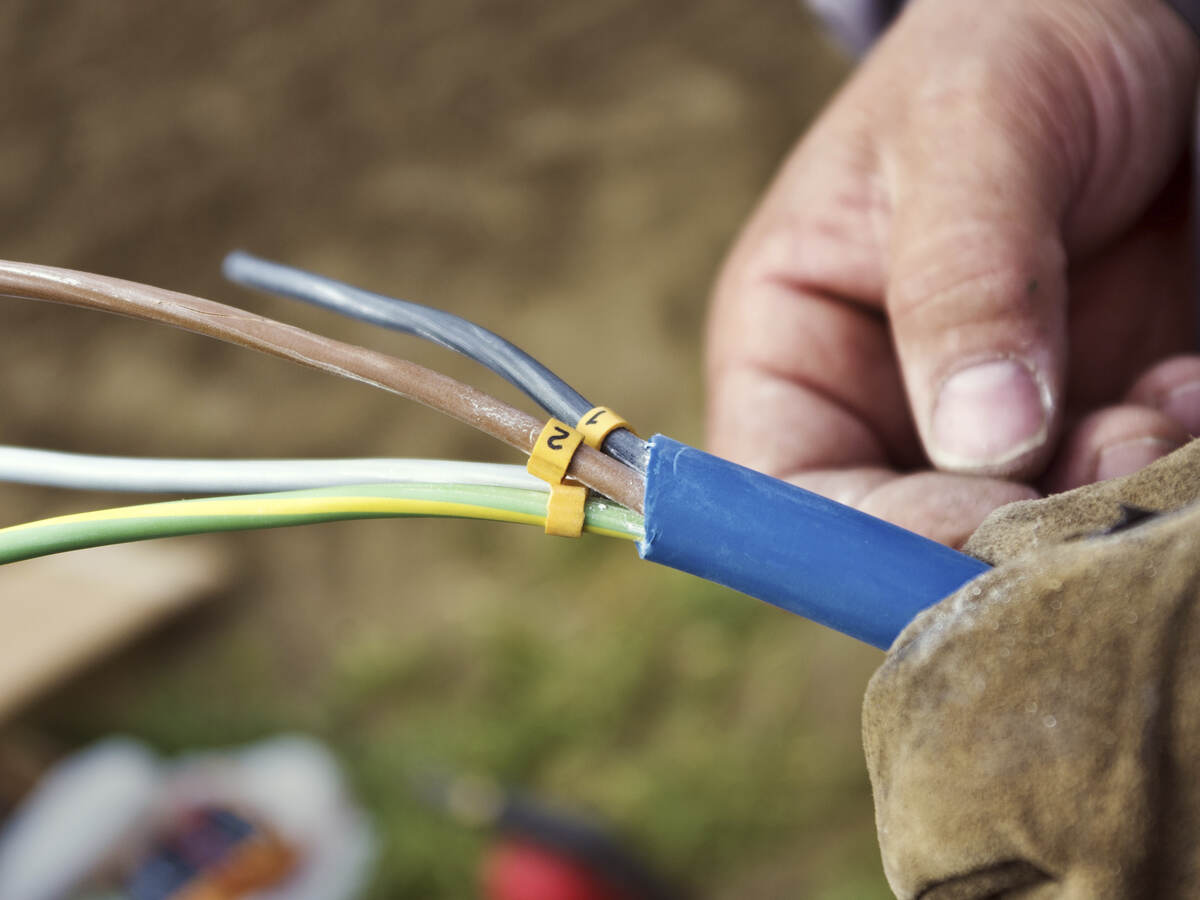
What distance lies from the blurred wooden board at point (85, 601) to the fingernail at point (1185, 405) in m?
1.46

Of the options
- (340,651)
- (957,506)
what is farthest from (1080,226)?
(340,651)

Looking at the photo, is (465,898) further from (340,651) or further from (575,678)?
(340,651)

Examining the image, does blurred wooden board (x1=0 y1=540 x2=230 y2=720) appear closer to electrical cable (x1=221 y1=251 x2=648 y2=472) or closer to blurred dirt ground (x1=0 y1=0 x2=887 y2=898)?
blurred dirt ground (x1=0 y1=0 x2=887 y2=898)

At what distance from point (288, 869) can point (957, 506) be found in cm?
114

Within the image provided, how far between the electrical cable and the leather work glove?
Answer: 0.12 metres

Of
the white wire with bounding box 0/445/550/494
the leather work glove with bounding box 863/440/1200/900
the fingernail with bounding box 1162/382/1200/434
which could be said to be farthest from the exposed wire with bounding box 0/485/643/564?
the fingernail with bounding box 1162/382/1200/434

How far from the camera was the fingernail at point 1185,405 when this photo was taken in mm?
558

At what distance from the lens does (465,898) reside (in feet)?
4.28

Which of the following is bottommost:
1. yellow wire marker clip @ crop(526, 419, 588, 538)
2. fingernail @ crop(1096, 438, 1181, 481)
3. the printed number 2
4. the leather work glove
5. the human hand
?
the leather work glove

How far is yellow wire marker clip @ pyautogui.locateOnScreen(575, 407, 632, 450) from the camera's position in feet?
1.10

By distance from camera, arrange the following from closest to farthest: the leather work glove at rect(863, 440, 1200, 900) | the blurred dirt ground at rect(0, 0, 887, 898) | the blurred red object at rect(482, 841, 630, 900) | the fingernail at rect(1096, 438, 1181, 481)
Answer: the leather work glove at rect(863, 440, 1200, 900)
the fingernail at rect(1096, 438, 1181, 481)
the blurred red object at rect(482, 841, 630, 900)
the blurred dirt ground at rect(0, 0, 887, 898)

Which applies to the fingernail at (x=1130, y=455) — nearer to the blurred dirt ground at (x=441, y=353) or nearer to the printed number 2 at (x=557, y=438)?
the printed number 2 at (x=557, y=438)

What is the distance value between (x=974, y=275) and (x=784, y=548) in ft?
0.93

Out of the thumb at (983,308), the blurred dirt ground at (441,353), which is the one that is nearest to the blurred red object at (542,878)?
the blurred dirt ground at (441,353)
